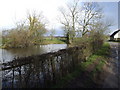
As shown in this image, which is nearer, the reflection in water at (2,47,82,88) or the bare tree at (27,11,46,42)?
the reflection in water at (2,47,82,88)

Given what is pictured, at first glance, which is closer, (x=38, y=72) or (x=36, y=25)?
(x=38, y=72)

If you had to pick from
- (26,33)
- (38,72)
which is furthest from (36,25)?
(38,72)

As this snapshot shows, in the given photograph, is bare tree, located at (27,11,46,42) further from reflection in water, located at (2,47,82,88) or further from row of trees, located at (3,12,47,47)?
reflection in water, located at (2,47,82,88)

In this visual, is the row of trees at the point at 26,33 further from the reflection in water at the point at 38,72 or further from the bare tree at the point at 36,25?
the reflection in water at the point at 38,72

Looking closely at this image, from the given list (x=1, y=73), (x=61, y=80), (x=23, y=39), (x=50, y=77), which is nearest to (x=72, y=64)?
(x=61, y=80)

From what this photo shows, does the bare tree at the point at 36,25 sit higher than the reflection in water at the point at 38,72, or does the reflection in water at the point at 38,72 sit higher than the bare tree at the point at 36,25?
the bare tree at the point at 36,25

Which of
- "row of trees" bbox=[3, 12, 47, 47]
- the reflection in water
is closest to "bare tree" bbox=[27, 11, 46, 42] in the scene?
"row of trees" bbox=[3, 12, 47, 47]

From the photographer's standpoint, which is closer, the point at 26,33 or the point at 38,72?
the point at 38,72

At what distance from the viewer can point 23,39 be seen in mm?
29750

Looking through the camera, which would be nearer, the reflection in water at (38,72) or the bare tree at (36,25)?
the reflection in water at (38,72)

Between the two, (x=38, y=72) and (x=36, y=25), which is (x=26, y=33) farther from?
(x=38, y=72)

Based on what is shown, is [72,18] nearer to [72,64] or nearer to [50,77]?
[72,64]

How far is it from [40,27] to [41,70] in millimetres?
35262

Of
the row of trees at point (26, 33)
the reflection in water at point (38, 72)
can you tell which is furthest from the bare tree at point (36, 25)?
the reflection in water at point (38, 72)
